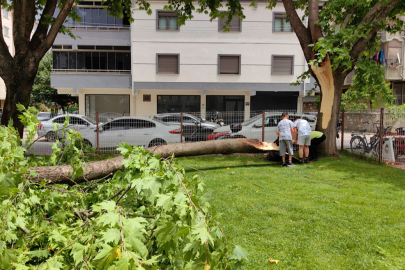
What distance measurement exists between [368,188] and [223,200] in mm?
3313

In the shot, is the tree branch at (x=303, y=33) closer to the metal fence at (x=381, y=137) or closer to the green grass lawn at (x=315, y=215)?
the metal fence at (x=381, y=137)

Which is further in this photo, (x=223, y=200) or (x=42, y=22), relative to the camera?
(x=42, y=22)

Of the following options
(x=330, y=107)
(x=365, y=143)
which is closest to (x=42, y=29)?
(x=330, y=107)

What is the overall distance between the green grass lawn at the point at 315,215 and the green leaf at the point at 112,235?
3.71ft

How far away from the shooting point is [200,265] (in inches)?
57.2

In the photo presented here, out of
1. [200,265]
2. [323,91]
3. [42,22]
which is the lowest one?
[200,265]

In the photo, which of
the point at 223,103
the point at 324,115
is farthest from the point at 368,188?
the point at 223,103

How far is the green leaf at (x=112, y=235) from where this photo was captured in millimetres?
1395

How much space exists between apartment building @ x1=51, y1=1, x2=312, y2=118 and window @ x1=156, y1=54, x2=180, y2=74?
0.23ft

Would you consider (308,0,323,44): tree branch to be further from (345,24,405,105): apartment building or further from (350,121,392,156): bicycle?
(345,24,405,105): apartment building

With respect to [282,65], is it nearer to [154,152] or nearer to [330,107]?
[330,107]

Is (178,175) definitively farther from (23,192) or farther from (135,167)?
(23,192)

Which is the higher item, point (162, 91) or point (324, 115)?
point (162, 91)

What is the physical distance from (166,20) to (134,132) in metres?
12.9
